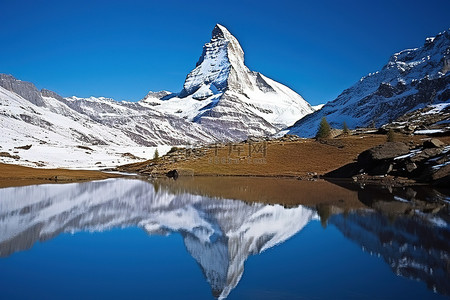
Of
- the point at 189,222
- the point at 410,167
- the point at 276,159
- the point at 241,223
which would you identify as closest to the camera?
the point at 241,223

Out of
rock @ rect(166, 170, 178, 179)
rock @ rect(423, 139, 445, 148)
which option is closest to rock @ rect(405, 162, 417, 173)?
rock @ rect(423, 139, 445, 148)

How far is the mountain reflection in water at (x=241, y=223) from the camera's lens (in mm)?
13359

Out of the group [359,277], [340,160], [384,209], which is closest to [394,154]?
[340,160]

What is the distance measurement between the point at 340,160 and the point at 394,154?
16686 millimetres

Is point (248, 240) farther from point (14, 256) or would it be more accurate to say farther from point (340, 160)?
point (340, 160)

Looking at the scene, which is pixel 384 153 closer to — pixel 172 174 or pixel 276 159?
pixel 276 159

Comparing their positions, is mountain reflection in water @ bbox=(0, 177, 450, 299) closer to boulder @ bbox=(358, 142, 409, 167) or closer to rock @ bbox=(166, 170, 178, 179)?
boulder @ bbox=(358, 142, 409, 167)

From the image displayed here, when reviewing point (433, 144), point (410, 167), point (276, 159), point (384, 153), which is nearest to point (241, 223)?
point (410, 167)

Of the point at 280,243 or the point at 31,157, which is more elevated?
the point at 31,157

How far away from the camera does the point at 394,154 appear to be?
2082 inches

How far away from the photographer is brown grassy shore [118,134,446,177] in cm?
6800

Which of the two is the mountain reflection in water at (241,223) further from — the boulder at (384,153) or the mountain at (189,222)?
the boulder at (384,153)

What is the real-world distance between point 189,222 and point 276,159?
5457cm

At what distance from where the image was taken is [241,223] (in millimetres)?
20875
